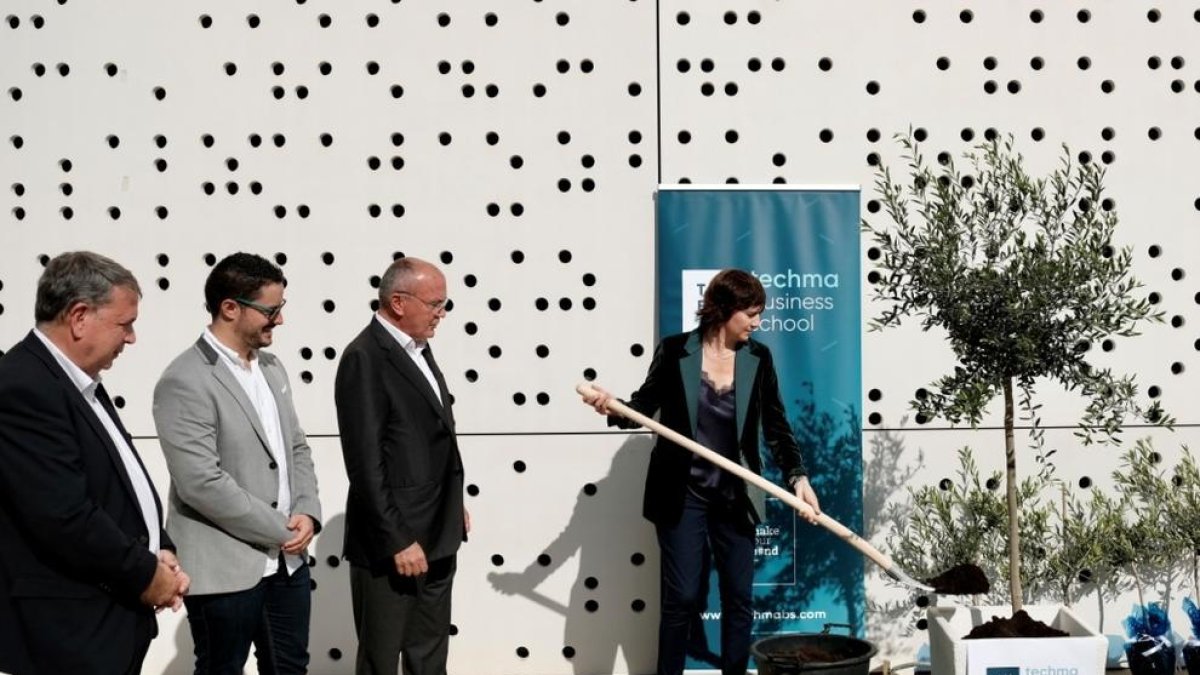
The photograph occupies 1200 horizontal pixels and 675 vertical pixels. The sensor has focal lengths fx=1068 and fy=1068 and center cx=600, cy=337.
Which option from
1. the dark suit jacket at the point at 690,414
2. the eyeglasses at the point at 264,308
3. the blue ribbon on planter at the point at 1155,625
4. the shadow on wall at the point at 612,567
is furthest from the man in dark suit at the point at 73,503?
the blue ribbon on planter at the point at 1155,625

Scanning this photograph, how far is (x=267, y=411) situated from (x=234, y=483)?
346 mm

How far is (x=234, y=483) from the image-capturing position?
3574mm

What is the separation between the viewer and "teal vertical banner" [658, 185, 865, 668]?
5375mm

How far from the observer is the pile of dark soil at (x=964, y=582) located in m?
4.46

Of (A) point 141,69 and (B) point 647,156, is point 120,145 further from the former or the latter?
(B) point 647,156

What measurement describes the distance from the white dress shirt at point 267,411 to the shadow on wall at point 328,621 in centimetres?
176

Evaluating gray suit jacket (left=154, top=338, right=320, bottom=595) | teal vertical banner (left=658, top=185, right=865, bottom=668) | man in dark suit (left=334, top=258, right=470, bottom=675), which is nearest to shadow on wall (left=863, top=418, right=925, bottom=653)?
teal vertical banner (left=658, top=185, right=865, bottom=668)

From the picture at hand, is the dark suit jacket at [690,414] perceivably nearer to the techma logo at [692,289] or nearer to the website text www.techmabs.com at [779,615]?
the techma logo at [692,289]

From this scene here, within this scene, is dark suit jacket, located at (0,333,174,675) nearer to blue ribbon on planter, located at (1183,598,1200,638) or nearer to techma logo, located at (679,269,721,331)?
techma logo, located at (679,269,721,331)

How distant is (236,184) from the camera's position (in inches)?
224

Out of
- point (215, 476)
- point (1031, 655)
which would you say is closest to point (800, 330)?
point (1031, 655)

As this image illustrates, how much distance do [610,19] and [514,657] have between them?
3371 mm

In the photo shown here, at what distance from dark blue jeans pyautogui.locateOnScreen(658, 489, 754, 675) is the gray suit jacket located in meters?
1.68

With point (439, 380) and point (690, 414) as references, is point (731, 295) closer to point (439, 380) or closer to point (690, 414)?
point (690, 414)
